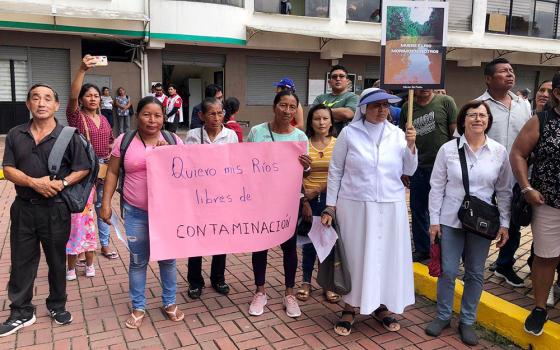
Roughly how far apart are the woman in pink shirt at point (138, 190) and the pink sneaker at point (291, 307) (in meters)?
1.05

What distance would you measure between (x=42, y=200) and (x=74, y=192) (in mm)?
225

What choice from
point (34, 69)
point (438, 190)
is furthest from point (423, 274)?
point (34, 69)

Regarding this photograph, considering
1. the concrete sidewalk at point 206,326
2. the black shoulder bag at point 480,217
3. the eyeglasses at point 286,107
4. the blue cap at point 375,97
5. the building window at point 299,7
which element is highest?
the building window at point 299,7

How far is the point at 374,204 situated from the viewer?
139 inches

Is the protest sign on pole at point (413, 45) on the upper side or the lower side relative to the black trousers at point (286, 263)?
upper

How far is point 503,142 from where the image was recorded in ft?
14.1

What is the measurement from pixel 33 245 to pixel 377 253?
2.61 metres

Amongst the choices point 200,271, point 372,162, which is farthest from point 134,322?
point 372,162

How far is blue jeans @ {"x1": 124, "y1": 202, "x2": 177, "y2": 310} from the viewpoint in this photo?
12.2 feet

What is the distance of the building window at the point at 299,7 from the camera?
59.6 ft

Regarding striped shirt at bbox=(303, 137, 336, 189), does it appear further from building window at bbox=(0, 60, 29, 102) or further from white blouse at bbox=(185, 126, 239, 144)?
building window at bbox=(0, 60, 29, 102)

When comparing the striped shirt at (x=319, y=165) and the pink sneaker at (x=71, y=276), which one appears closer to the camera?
the striped shirt at (x=319, y=165)

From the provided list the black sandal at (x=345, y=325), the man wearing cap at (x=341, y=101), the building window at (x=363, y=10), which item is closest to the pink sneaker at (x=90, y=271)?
the black sandal at (x=345, y=325)

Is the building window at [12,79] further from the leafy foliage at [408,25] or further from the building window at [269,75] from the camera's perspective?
the leafy foliage at [408,25]
